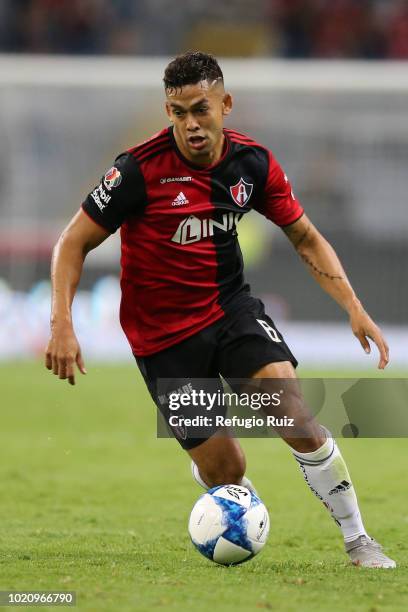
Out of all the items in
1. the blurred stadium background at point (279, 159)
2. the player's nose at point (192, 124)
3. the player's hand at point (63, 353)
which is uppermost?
the player's nose at point (192, 124)

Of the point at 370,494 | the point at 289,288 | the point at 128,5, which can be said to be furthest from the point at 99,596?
the point at 128,5

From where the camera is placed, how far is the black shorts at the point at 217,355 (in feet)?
18.7

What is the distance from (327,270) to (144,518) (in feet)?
7.61

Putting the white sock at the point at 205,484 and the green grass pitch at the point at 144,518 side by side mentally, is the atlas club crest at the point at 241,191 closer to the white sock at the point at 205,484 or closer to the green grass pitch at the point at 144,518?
the white sock at the point at 205,484

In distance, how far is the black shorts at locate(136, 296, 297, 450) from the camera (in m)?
5.71

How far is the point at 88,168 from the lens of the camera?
17.6m

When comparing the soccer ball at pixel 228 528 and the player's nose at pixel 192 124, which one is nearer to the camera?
the soccer ball at pixel 228 528

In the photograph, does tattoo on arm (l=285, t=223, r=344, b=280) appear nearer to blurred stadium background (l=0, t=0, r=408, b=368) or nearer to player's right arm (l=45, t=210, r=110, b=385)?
player's right arm (l=45, t=210, r=110, b=385)

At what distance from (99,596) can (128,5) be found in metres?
17.7

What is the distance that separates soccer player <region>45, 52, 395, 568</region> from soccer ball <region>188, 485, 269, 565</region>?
318 mm

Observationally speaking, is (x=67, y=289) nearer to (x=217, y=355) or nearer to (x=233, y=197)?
(x=217, y=355)

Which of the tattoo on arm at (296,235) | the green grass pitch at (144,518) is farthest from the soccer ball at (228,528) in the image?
the tattoo on arm at (296,235)

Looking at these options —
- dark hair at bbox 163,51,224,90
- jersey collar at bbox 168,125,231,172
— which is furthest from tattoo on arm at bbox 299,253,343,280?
dark hair at bbox 163,51,224,90

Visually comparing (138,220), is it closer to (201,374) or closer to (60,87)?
(201,374)
